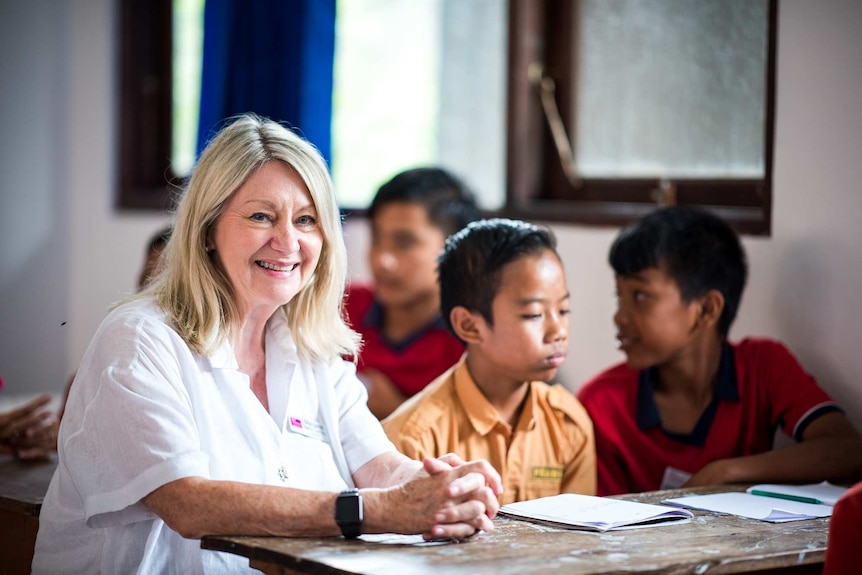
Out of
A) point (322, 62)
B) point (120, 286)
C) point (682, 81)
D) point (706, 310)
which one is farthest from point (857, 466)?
point (120, 286)

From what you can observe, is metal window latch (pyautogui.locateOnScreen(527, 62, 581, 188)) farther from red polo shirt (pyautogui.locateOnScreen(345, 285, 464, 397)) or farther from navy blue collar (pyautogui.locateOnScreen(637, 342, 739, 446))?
navy blue collar (pyautogui.locateOnScreen(637, 342, 739, 446))

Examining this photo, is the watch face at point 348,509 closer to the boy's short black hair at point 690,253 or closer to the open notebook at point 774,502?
the open notebook at point 774,502

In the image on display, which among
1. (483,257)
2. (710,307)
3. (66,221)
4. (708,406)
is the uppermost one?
(66,221)

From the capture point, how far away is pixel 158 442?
65.9 inches

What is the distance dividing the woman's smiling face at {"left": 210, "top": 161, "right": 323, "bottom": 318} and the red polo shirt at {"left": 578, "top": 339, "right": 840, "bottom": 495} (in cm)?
95

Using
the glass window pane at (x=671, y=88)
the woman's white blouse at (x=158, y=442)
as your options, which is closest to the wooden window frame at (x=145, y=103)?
the glass window pane at (x=671, y=88)

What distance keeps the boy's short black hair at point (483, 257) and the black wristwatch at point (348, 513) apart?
2.69ft

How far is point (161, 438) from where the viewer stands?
1676 mm

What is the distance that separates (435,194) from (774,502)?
1.62m

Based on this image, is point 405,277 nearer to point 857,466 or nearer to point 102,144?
point 857,466

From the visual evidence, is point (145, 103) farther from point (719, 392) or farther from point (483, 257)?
point (719, 392)

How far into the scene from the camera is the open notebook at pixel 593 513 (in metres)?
1.79


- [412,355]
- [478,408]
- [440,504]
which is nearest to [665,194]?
[412,355]

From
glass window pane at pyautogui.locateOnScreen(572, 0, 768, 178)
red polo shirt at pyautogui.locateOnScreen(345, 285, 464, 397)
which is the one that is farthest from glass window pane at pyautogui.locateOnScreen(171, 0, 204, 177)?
glass window pane at pyautogui.locateOnScreen(572, 0, 768, 178)
